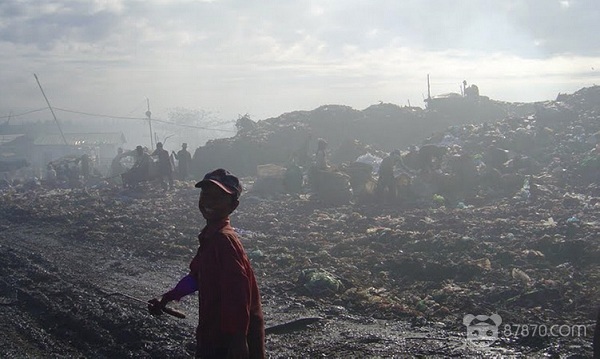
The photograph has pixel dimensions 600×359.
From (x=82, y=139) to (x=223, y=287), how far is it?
42.2m

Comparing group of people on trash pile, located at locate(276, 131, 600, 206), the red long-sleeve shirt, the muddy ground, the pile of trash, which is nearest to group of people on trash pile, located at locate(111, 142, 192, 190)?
the pile of trash

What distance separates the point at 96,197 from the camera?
15844mm

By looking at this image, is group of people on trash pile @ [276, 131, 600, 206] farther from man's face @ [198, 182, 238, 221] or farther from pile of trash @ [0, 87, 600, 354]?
man's face @ [198, 182, 238, 221]

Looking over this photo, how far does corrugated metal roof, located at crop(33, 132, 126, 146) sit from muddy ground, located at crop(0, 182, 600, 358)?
27.4m

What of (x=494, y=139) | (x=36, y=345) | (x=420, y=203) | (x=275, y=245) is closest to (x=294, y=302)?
(x=36, y=345)

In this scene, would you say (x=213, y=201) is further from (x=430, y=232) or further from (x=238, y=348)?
(x=430, y=232)

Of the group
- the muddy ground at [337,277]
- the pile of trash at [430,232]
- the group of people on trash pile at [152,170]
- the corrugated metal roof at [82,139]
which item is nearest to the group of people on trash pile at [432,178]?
the pile of trash at [430,232]

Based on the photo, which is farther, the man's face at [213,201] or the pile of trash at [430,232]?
the pile of trash at [430,232]

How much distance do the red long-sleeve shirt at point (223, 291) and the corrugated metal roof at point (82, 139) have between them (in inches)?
1485

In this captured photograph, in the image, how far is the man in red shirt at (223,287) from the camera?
257cm

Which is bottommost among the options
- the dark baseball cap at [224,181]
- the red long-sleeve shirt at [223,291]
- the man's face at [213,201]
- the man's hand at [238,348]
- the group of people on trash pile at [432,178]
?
the group of people on trash pile at [432,178]

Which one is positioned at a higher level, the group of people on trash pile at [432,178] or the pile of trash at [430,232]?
the group of people on trash pile at [432,178]

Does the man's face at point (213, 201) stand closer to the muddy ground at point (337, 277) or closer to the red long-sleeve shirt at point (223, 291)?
the red long-sleeve shirt at point (223, 291)

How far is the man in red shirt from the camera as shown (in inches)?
101
